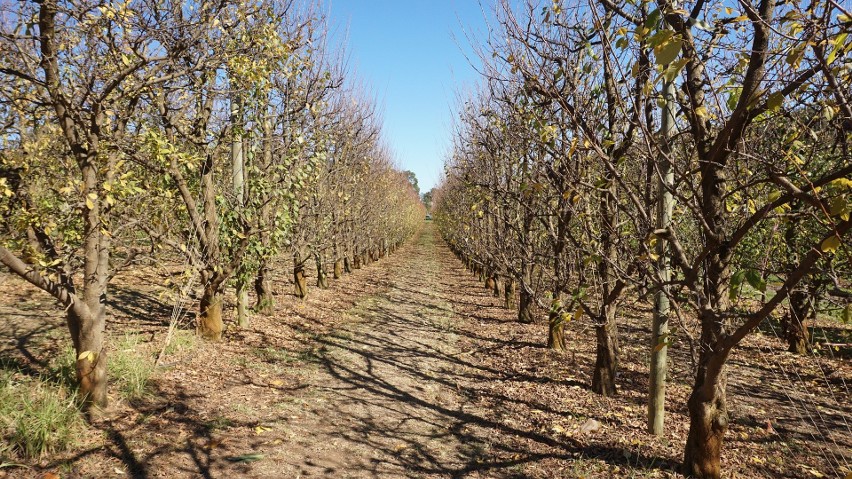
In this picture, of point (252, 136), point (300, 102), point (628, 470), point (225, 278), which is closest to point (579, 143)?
point (628, 470)

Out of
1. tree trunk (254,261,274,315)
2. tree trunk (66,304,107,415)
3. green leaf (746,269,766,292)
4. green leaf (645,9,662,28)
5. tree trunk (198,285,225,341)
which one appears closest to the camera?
green leaf (746,269,766,292)

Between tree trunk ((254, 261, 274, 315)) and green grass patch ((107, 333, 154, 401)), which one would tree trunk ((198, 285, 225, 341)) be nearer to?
green grass patch ((107, 333, 154, 401))

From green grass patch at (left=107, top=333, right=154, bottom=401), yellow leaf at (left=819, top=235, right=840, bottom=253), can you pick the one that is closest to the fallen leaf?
yellow leaf at (left=819, top=235, right=840, bottom=253)

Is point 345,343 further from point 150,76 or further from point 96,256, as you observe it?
point 150,76

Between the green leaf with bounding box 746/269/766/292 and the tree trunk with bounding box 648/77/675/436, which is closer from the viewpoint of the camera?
the green leaf with bounding box 746/269/766/292

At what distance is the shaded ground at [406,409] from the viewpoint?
4.21m

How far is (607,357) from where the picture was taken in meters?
5.88

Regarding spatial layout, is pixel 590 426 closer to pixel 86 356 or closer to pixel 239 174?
pixel 86 356

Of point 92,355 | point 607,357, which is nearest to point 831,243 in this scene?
point 607,357

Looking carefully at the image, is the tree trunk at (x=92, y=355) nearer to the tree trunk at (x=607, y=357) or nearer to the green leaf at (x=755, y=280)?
the green leaf at (x=755, y=280)

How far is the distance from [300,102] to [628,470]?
842cm

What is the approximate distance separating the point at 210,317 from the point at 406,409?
389cm

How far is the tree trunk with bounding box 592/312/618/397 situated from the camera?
583 cm

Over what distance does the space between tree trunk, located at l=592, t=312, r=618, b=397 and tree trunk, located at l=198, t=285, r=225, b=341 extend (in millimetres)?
5946
